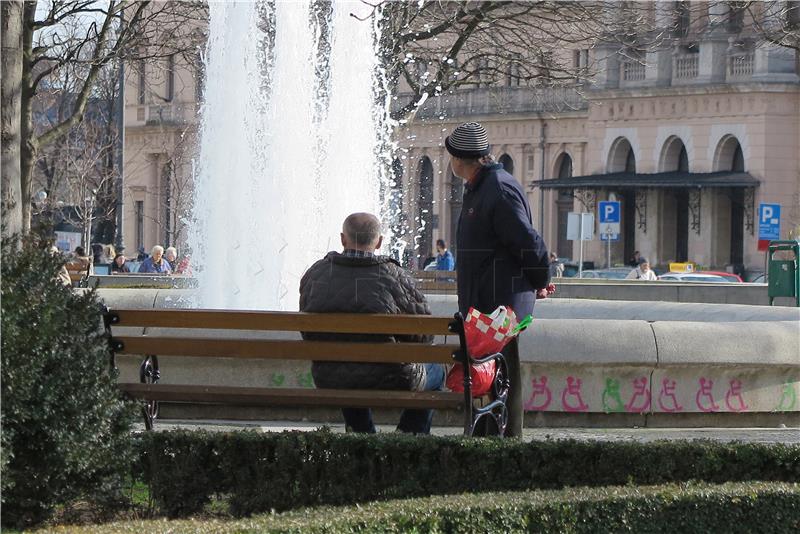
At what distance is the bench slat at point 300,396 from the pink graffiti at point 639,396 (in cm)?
342

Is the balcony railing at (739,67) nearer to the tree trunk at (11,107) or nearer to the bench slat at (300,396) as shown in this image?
the tree trunk at (11,107)

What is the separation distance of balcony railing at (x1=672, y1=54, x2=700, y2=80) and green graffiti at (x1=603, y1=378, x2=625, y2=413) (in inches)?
1977

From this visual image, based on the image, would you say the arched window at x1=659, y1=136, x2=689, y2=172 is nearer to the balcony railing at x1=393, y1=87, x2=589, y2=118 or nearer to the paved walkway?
the balcony railing at x1=393, y1=87, x2=589, y2=118

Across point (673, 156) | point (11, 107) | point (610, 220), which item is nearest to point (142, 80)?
point (610, 220)

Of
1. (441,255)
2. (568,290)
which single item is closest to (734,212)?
(441,255)

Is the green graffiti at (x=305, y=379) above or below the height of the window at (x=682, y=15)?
below

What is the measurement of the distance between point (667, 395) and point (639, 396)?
0.19m

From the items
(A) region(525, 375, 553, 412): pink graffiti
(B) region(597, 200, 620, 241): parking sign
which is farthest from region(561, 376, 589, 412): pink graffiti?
(B) region(597, 200, 620, 241): parking sign

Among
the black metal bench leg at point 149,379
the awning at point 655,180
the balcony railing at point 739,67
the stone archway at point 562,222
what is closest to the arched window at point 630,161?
the awning at point 655,180

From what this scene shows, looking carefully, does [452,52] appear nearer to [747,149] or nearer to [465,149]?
[465,149]

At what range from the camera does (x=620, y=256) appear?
64125 mm

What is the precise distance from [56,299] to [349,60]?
14194mm

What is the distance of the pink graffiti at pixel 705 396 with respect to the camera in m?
11.6

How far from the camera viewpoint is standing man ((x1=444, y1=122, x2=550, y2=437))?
8.49 metres
